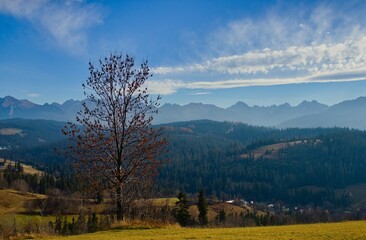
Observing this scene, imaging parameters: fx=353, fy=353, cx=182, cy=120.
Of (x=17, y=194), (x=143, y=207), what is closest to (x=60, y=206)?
(x=17, y=194)

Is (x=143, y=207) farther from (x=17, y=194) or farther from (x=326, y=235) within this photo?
(x=17, y=194)

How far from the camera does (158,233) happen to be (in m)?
17.5

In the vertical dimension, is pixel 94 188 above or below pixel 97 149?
below

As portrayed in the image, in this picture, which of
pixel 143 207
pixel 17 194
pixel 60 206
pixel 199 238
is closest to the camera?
pixel 199 238

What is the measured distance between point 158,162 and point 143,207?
367 cm

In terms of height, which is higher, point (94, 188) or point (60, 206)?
point (94, 188)

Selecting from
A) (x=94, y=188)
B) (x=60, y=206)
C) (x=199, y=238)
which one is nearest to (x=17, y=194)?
(x=60, y=206)

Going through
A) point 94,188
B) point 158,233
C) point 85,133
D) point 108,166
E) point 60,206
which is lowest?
point 60,206

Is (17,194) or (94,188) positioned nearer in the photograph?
(94,188)

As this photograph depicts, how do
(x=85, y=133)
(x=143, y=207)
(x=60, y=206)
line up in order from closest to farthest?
(x=85, y=133)
(x=143, y=207)
(x=60, y=206)

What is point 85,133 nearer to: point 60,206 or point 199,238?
point 199,238

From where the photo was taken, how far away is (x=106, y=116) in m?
21.6

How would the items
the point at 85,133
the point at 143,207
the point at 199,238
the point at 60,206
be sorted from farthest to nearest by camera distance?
the point at 60,206 < the point at 143,207 < the point at 85,133 < the point at 199,238

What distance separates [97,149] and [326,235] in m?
13.4
